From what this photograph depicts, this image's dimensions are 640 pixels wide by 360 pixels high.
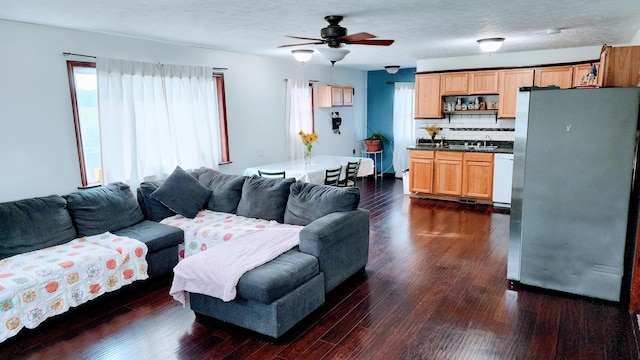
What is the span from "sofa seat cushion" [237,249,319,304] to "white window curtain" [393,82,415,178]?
657 centimetres

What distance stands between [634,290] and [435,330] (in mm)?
1591

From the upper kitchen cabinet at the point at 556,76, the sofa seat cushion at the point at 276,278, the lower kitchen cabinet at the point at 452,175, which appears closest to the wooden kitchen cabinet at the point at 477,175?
the lower kitchen cabinet at the point at 452,175

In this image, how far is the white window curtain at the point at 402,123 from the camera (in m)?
9.04

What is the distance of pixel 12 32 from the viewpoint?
12.2 feet

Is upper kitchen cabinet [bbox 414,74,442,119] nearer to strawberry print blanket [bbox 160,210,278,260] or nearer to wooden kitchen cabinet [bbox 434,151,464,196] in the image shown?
wooden kitchen cabinet [bbox 434,151,464,196]

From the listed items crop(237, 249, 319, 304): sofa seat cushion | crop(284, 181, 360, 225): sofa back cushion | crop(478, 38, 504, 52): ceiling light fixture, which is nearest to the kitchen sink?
crop(478, 38, 504, 52): ceiling light fixture

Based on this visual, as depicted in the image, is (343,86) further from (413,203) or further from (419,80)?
(413,203)

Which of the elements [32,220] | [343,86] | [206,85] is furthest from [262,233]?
[343,86]

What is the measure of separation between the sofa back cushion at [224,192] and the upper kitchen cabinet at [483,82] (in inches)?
170

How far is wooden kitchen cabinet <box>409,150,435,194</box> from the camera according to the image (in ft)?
22.8

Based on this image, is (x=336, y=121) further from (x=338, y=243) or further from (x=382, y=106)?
(x=338, y=243)

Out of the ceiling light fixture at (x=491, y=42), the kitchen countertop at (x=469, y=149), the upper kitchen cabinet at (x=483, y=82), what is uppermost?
the ceiling light fixture at (x=491, y=42)

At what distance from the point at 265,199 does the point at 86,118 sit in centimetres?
218

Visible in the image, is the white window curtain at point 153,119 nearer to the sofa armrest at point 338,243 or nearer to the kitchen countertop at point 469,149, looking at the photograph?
the sofa armrest at point 338,243
